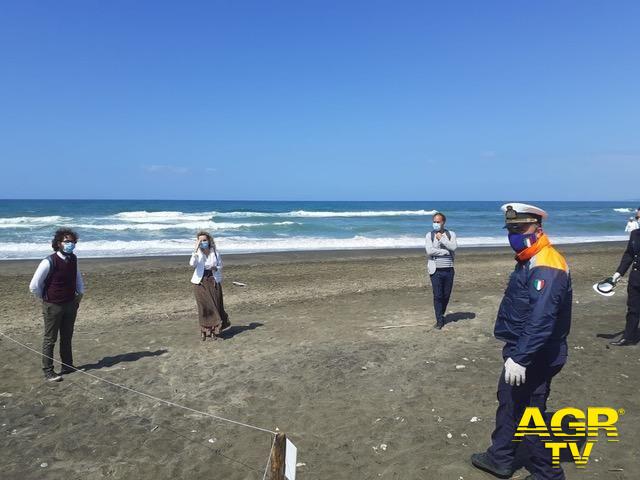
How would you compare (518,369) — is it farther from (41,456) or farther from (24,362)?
(24,362)

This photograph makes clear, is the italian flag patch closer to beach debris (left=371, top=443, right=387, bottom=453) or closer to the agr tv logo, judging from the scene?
the agr tv logo

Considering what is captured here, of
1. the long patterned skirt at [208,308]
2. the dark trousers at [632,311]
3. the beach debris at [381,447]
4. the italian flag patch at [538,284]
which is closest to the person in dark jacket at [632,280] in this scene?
the dark trousers at [632,311]

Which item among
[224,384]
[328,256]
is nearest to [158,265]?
[328,256]

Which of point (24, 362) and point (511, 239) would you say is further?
point (24, 362)

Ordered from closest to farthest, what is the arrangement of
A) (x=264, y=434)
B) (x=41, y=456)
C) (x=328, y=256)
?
1. (x=41, y=456)
2. (x=264, y=434)
3. (x=328, y=256)

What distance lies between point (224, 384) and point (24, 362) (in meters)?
3.14

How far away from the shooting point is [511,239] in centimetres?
332

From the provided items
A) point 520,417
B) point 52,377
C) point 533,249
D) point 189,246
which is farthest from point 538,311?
point 189,246

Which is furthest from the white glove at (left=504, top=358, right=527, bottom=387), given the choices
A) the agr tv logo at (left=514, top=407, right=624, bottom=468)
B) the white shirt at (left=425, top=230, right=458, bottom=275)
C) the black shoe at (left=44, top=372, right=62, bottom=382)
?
the black shoe at (left=44, top=372, right=62, bottom=382)

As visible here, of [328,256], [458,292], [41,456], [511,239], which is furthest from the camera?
[328,256]

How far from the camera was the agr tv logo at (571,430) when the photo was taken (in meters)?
3.33

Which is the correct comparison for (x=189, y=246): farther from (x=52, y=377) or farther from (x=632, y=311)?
(x=632, y=311)

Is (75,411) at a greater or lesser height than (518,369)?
lesser

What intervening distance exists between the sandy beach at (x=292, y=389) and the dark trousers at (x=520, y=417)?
0.29 metres
